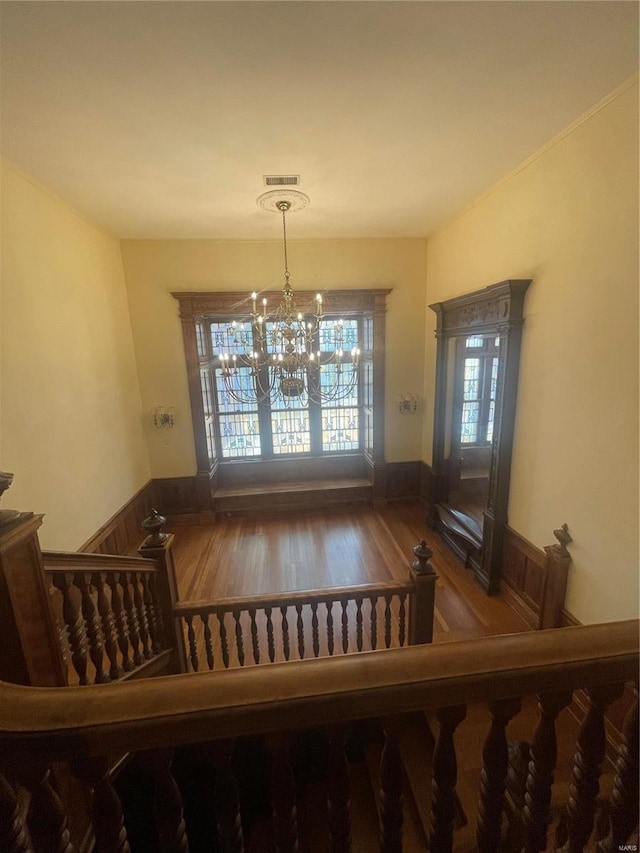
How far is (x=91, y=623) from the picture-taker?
5.13ft

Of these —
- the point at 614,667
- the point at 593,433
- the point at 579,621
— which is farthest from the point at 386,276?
the point at 614,667

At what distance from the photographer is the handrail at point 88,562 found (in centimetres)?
141

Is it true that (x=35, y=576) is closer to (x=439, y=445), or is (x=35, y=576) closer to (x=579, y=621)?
(x=579, y=621)

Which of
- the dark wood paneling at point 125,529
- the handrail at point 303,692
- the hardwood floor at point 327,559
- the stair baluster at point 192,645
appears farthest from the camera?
the dark wood paneling at point 125,529

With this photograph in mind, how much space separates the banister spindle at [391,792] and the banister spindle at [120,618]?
159 cm

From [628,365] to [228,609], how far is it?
272 centimetres

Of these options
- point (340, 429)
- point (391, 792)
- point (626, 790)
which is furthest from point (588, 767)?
point (340, 429)

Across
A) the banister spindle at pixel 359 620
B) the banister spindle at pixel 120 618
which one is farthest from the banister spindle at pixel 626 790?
the banister spindle at pixel 120 618

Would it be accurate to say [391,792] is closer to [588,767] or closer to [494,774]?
[494,774]

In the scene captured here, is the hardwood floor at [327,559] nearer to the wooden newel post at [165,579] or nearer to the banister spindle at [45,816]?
the wooden newel post at [165,579]

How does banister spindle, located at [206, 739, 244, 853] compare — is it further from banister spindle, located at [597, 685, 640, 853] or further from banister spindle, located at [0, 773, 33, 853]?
banister spindle, located at [597, 685, 640, 853]

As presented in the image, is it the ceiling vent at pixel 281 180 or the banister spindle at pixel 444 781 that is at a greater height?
the ceiling vent at pixel 281 180

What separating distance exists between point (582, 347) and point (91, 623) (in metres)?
3.04

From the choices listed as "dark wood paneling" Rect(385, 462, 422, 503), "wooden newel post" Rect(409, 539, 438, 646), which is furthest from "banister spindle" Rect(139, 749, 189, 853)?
"dark wood paneling" Rect(385, 462, 422, 503)
